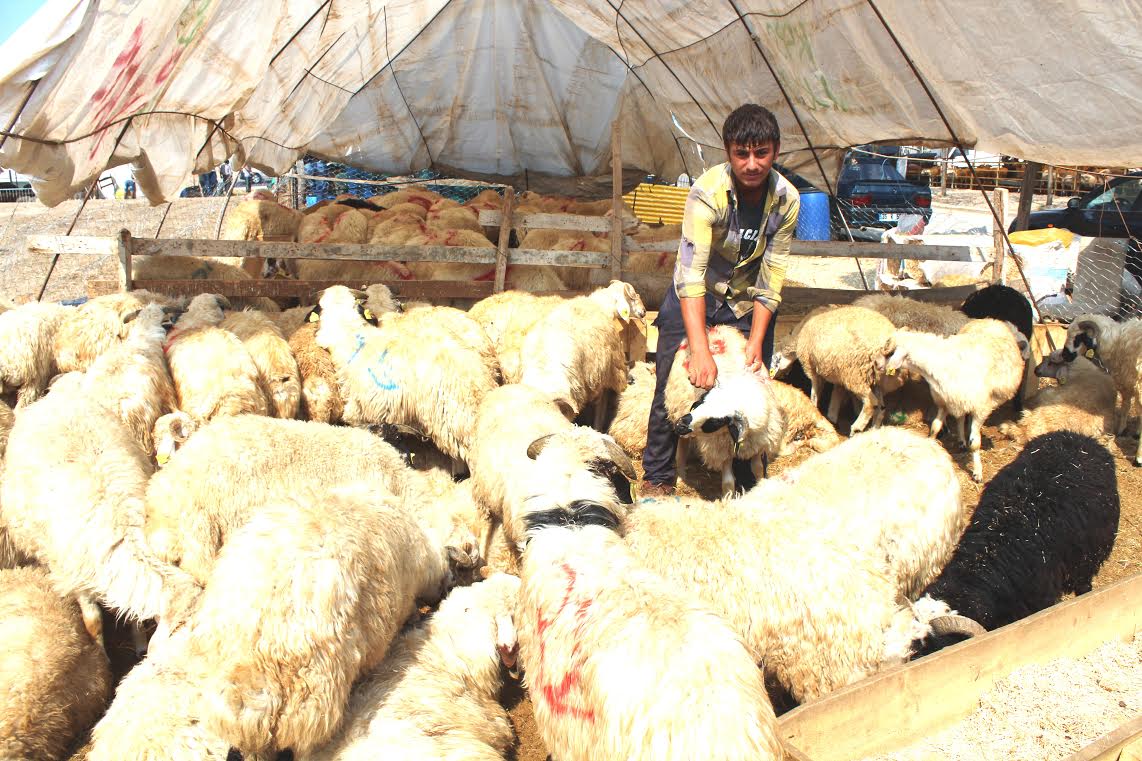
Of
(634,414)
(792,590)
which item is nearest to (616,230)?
(634,414)

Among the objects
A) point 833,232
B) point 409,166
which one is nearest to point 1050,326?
point 833,232

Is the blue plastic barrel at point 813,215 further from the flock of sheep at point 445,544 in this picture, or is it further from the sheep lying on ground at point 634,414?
the sheep lying on ground at point 634,414

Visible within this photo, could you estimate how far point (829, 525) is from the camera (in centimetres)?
365

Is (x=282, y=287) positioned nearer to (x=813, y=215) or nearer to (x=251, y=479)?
(x=251, y=479)

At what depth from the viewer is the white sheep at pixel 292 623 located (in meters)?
2.58

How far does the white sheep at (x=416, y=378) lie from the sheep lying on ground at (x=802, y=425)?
7.77 ft

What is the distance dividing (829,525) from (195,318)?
185 inches

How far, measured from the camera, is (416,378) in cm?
529

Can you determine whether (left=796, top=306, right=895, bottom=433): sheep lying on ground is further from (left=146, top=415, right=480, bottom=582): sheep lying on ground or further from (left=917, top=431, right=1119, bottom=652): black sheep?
(left=146, top=415, right=480, bottom=582): sheep lying on ground

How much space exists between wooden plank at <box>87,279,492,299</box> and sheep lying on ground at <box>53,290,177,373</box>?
1319mm

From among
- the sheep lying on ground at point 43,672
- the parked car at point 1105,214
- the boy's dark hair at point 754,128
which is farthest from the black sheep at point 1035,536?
the parked car at point 1105,214

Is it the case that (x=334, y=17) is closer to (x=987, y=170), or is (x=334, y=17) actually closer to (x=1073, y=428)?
(x=1073, y=428)

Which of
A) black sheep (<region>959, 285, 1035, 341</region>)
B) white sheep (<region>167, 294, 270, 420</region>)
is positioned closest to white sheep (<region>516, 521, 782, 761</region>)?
white sheep (<region>167, 294, 270, 420</region>)

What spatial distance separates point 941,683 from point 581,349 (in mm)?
3440
